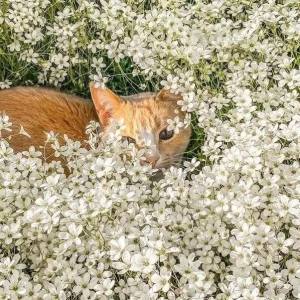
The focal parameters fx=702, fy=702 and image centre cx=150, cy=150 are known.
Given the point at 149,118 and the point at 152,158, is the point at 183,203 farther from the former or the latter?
the point at 149,118

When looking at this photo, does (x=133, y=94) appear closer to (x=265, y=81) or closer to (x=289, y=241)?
(x=265, y=81)

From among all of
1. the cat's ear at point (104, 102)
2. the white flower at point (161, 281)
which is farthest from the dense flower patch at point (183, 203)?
the cat's ear at point (104, 102)

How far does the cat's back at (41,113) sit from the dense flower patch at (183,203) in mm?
250

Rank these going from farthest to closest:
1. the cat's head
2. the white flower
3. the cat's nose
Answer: the cat's head, the cat's nose, the white flower

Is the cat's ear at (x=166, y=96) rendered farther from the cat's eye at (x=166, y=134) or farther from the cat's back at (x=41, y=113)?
the cat's back at (x=41, y=113)

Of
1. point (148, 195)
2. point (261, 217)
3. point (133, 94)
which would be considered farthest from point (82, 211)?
point (133, 94)

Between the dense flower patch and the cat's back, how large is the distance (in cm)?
25

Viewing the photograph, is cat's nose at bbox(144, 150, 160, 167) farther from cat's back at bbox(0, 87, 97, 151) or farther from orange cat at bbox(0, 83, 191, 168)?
cat's back at bbox(0, 87, 97, 151)

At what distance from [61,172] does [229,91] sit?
94cm

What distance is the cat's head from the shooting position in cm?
359

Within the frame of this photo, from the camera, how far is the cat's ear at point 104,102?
11.6 ft

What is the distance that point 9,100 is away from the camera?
367cm

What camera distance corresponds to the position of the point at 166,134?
368cm

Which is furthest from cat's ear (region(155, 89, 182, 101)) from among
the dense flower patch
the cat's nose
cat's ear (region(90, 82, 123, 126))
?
the cat's nose
